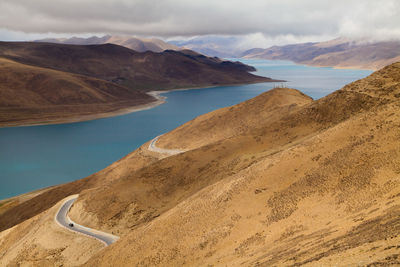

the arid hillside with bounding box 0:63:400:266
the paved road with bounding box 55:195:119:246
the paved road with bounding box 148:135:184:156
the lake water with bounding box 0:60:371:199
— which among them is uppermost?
the arid hillside with bounding box 0:63:400:266

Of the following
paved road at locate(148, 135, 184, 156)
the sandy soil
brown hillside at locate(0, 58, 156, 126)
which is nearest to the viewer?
the sandy soil

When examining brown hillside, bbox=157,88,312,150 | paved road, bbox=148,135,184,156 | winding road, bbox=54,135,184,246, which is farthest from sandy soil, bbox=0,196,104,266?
brown hillside, bbox=157,88,312,150

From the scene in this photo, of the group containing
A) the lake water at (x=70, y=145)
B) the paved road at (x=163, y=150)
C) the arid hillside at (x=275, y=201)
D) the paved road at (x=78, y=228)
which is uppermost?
the arid hillside at (x=275, y=201)

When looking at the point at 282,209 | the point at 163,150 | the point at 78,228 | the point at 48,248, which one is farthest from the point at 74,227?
the point at 163,150

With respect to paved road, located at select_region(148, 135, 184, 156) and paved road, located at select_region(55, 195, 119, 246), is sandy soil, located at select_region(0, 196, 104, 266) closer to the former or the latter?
paved road, located at select_region(55, 195, 119, 246)

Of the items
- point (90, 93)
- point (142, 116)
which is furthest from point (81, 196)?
point (90, 93)

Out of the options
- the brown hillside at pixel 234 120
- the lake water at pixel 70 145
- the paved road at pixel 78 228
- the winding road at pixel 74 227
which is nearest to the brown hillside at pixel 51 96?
the lake water at pixel 70 145

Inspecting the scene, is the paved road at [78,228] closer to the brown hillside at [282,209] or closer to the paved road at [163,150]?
the brown hillside at [282,209]
